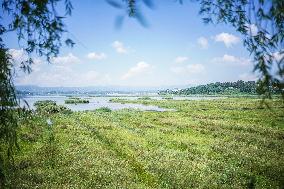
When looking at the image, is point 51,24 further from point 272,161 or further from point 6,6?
point 272,161

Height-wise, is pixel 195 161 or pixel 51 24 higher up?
pixel 51 24

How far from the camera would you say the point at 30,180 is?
54.5 feet

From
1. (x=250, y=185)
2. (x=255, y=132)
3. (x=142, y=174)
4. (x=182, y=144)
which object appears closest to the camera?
(x=250, y=185)

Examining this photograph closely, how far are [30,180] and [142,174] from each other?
609 centimetres

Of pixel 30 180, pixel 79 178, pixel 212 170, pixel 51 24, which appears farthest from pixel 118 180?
pixel 51 24

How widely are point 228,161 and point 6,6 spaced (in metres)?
17.8

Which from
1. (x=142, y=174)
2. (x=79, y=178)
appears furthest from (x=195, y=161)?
(x=79, y=178)

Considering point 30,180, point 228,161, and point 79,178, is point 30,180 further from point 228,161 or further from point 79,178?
point 228,161

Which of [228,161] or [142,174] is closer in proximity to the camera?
[142,174]

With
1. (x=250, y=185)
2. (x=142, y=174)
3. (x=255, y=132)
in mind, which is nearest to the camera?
(x=250, y=185)

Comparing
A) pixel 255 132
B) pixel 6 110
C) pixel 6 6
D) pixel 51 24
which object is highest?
pixel 6 6

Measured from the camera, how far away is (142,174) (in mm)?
18688

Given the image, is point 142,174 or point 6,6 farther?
point 142,174

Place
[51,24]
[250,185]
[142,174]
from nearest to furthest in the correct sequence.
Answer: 1. [51,24]
2. [250,185]
3. [142,174]
